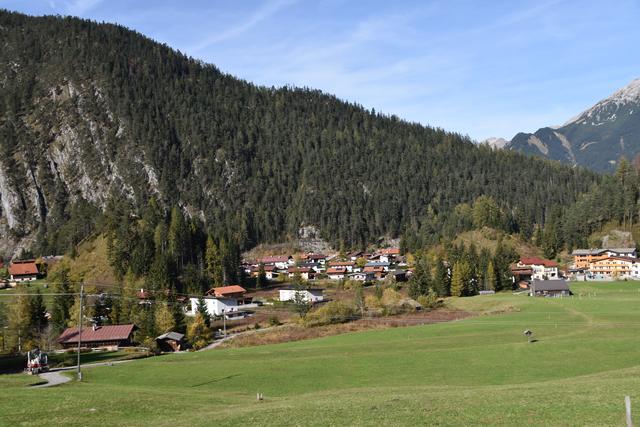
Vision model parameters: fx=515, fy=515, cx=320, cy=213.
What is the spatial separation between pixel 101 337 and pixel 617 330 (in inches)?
2943

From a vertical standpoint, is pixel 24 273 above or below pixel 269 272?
above

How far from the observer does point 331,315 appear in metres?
98.6

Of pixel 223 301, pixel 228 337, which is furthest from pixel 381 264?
pixel 228 337

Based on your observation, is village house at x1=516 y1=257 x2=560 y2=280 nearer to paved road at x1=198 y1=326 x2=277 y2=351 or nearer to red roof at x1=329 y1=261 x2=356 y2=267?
red roof at x1=329 y1=261 x2=356 y2=267

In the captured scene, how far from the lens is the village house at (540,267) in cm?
14894

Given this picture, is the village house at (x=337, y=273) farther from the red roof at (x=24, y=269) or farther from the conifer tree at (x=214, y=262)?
the red roof at (x=24, y=269)

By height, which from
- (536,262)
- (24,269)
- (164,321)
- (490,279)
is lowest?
(490,279)

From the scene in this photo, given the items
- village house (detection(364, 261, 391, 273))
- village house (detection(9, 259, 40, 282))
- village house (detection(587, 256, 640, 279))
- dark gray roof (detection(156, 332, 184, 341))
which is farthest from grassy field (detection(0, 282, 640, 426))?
village house (detection(9, 259, 40, 282))

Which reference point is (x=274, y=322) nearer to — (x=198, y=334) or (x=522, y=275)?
(x=198, y=334)

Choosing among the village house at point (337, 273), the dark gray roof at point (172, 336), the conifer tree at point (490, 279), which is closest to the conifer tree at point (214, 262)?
the village house at point (337, 273)

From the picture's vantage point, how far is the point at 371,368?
50156mm

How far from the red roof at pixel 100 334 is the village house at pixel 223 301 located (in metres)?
24.6

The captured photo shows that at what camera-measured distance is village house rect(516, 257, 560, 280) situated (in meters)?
149

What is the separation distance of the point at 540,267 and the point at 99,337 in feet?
407
